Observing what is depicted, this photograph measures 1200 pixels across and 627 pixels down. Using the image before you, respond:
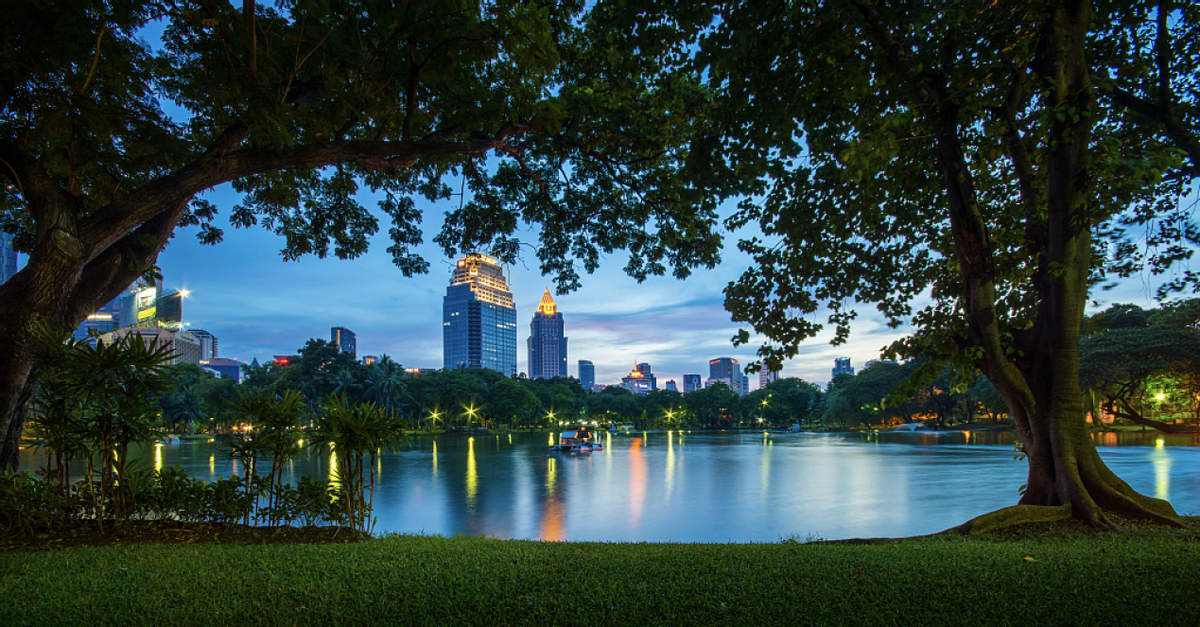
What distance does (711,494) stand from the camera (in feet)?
53.5

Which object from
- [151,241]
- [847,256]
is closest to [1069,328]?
[847,256]

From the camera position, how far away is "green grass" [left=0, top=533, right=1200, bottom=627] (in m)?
3.12

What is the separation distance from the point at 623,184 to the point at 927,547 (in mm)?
6771

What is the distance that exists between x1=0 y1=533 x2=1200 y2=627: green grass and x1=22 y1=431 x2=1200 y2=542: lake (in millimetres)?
4242

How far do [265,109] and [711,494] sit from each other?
15263 millimetres

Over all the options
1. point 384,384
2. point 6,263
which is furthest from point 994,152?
point 6,263

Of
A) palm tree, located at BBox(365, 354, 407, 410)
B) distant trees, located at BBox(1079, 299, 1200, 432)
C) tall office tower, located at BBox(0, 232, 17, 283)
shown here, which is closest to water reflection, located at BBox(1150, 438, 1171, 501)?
distant trees, located at BBox(1079, 299, 1200, 432)

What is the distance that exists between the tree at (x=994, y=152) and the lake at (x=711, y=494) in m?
5.38

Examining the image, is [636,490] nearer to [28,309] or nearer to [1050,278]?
[1050,278]

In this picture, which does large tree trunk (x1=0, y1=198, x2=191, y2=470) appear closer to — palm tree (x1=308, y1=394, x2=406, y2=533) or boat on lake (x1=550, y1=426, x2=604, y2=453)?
palm tree (x1=308, y1=394, x2=406, y2=533)

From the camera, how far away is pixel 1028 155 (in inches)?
262

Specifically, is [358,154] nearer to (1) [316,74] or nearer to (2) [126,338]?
(1) [316,74]

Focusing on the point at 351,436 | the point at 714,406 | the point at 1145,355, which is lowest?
the point at 714,406

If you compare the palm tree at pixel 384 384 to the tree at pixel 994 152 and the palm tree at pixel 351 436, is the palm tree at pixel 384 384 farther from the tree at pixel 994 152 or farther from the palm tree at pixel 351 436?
the tree at pixel 994 152
